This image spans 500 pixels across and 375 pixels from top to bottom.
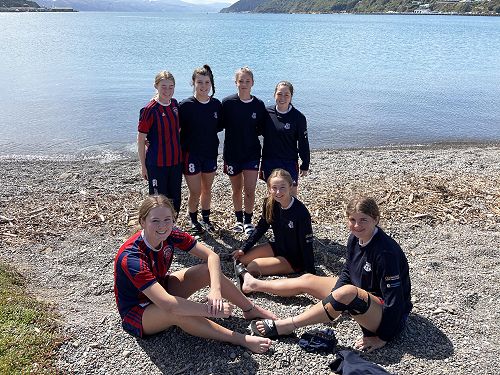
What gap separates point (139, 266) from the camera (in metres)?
4.96

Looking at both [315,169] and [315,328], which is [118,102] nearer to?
[315,169]

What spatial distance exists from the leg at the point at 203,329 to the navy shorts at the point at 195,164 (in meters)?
2.99

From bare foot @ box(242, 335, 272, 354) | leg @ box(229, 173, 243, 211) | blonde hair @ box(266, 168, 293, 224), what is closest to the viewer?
bare foot @ box(242, 335, 272, 354)

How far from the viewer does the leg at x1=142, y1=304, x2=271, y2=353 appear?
5.14m

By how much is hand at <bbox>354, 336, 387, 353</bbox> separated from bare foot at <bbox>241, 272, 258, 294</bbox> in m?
1.50

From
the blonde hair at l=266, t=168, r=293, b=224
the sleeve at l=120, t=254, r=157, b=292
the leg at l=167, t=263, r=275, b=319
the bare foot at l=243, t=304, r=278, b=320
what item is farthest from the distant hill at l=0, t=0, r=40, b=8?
the bare foot at l=243, t=304, r=278, b=320

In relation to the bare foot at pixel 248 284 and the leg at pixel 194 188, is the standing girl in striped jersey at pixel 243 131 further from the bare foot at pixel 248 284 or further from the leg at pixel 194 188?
the bare foot at pixel 248 284

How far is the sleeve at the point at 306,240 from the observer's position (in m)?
6.57

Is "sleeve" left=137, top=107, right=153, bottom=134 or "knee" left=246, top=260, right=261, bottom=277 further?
"sleeve" left=137, top=107, right=153, bottom=134

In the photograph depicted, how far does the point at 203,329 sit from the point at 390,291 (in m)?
1.96

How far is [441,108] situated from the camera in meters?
25.0

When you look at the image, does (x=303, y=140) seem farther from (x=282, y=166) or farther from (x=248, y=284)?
(x=248, y=284)

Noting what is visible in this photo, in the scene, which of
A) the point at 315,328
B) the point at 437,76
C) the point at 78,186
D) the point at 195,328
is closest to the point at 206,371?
the point at 195,328

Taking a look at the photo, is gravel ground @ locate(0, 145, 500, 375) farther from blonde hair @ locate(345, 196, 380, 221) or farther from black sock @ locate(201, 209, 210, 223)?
blonde hair @ locate(345, 196, 380, 221)
